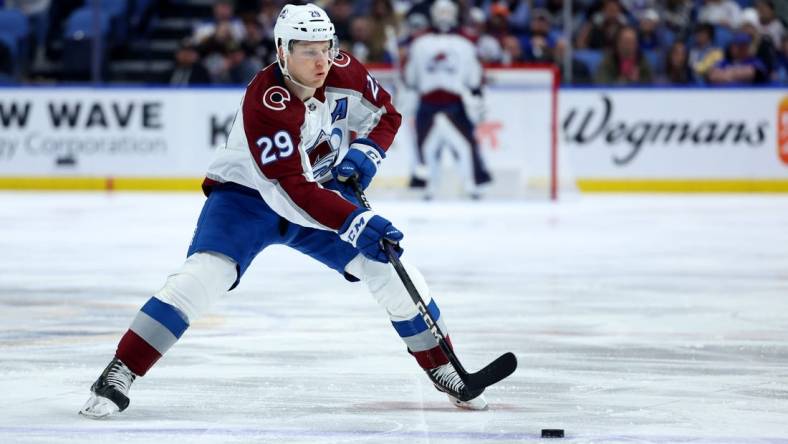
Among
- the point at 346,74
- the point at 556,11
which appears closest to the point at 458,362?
the point at 346,74

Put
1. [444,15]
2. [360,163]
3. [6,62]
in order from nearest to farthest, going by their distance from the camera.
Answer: [360,163], [444,15], [6,62]

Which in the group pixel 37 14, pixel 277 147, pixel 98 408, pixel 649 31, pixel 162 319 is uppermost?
pixel 277 147

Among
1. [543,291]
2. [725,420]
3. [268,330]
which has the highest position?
[725,420]

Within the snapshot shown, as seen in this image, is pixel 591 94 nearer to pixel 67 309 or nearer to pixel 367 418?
pixel 67 309

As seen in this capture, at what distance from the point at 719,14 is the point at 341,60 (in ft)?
33.3

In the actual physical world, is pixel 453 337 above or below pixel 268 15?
above

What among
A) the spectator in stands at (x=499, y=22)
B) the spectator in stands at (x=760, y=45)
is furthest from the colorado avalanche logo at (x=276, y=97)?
the spectator in stands at (x=760, y=45)

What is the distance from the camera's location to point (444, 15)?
1266 cm

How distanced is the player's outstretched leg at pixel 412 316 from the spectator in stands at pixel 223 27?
32.8 ft

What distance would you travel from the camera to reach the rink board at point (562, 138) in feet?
43.2

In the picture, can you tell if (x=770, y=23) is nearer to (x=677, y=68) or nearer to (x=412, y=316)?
(x=677, y=68)

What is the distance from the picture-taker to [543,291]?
6.68 metres

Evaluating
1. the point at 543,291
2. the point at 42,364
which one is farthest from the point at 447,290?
the point at 42,364

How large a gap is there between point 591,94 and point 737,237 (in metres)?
4.11
